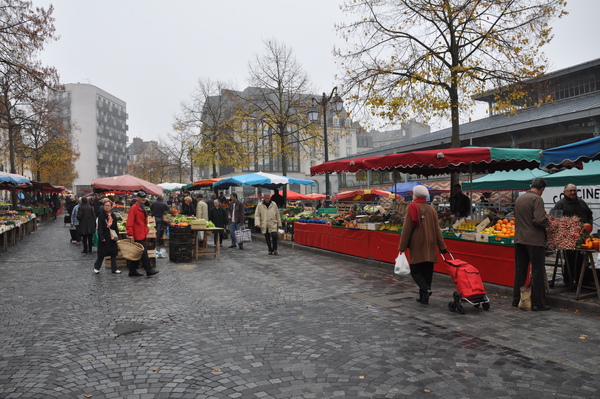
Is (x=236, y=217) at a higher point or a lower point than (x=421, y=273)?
higher

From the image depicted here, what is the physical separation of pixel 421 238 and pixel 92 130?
95.7 metres

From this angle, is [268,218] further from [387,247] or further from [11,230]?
[11,230]

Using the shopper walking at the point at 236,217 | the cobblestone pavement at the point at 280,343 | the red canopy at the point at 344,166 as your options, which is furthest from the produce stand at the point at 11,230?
the red canopy at the point at 344,166

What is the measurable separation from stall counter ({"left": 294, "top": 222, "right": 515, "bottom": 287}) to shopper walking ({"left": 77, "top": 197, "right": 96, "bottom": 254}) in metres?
6.91

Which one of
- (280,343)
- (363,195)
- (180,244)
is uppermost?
(363,195)

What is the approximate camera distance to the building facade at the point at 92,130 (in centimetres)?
8762

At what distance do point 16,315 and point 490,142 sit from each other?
2746 centimetres

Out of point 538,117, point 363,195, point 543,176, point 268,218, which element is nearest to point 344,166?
point 268,218

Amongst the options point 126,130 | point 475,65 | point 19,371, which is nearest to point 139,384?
point 19,371

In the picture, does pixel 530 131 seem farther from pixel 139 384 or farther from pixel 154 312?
pixel 139 384

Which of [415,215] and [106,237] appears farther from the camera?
[106,237]

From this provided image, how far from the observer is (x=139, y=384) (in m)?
3.93

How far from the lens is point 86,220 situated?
46.5 feet

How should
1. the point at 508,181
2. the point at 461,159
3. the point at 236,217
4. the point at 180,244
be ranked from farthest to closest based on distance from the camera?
the point at 508,181 → the point at 236,217 → the point at 180,244 → the point at 461,159
